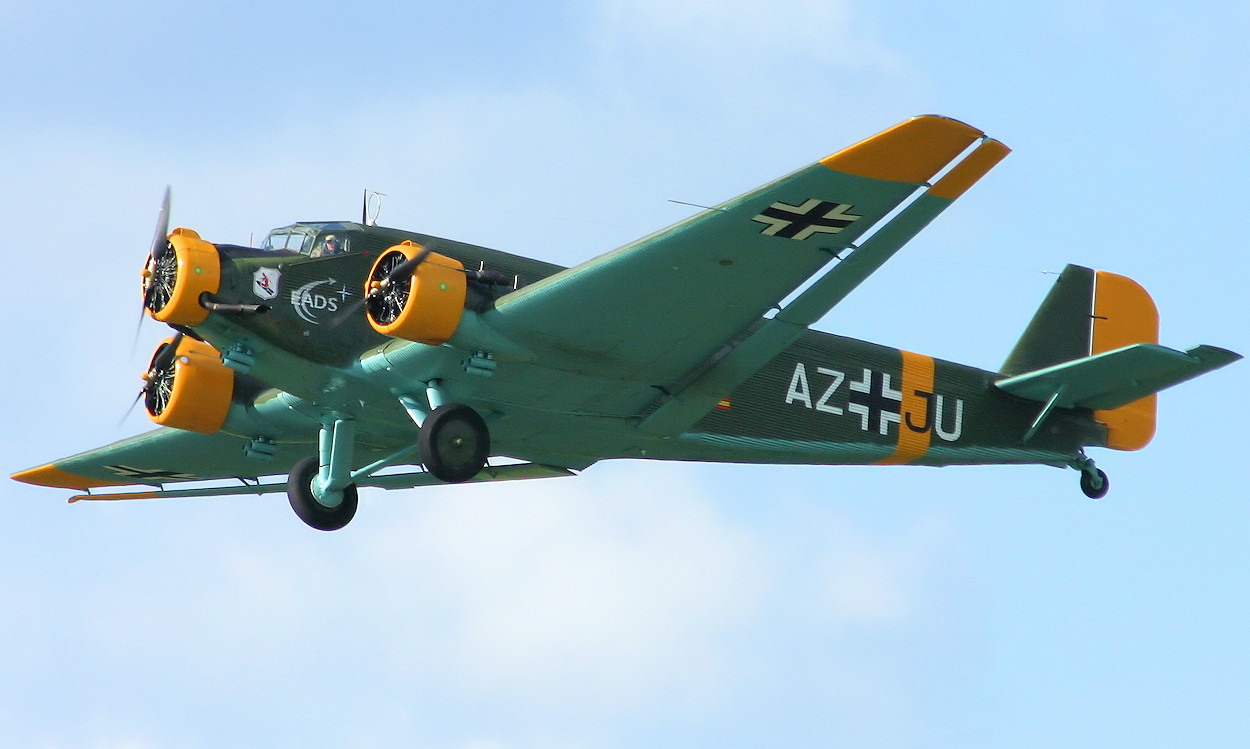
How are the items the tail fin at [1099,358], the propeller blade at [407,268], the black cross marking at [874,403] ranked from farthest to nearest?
the black cross marking at [874,403] → the tail fin at [1099,358] → the propeller blade at [407,268]

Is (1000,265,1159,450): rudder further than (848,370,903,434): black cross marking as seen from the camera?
Yes

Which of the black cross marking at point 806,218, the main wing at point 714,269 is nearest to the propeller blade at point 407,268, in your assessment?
the main wing at point 714,269

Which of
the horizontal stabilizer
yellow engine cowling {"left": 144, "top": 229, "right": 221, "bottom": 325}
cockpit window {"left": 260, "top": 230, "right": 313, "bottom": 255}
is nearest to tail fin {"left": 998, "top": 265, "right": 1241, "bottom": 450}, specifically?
the horizontal stabilizer

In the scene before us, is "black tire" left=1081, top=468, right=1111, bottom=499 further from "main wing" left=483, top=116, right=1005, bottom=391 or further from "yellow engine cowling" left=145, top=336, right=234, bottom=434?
"yellow engine cowling" left=145, top=336, right=234, bottom=434

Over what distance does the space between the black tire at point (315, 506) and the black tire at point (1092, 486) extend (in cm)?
890

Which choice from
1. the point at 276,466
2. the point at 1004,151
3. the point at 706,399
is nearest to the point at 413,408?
the point at 706,399

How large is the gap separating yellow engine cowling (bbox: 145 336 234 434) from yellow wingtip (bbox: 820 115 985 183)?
7766mm

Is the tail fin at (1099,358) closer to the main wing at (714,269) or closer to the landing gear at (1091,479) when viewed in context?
the landing gear at (1091,479)

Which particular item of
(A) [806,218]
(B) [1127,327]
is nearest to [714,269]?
(A) [806,218]

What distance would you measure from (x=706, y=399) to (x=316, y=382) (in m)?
3.97

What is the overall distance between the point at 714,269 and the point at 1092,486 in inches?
299

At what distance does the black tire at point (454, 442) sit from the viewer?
619 inches

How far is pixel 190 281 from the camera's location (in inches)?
612

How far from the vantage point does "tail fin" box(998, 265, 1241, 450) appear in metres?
18.7
